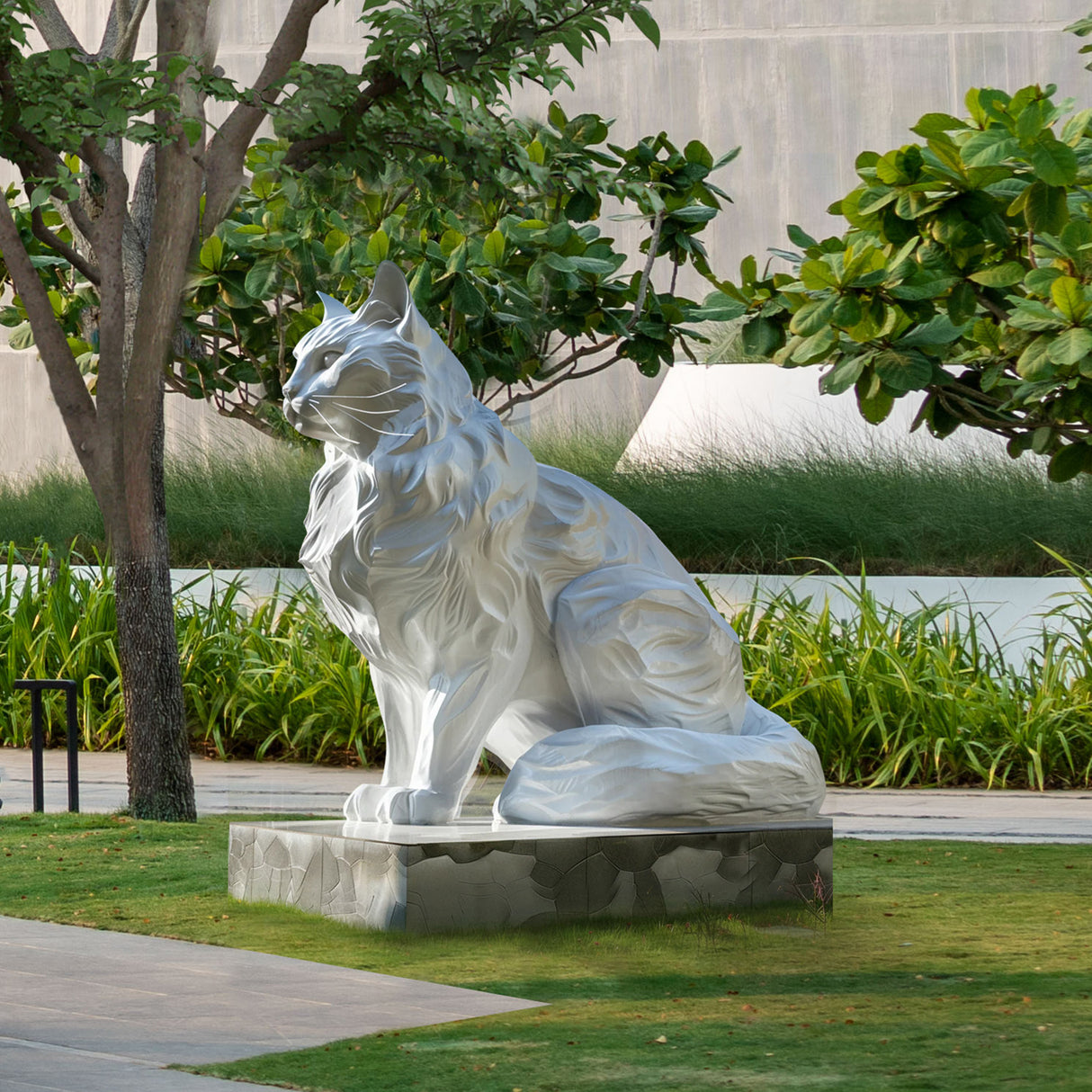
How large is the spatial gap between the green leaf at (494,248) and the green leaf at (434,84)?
1.12 meters

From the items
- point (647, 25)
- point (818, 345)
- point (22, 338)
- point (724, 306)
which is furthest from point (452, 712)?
point (22, 338)

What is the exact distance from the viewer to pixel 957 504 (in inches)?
469

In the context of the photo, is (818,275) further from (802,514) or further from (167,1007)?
(802,514)

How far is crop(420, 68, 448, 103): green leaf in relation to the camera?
690 cm

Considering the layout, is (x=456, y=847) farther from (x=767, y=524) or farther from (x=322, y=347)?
(x=767, y=524)

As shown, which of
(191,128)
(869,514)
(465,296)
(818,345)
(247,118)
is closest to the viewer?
(818,345)

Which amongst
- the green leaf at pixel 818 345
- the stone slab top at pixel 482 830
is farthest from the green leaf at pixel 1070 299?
the stone slab top at pixel 482 830

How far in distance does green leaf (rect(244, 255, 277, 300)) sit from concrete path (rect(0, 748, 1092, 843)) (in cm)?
244

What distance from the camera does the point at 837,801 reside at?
8836 mm

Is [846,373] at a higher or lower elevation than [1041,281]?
lower

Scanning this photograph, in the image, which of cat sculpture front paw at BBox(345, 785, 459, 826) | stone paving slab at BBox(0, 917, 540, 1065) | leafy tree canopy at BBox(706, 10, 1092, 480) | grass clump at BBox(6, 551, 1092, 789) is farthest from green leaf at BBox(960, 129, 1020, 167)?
grass clump at BBox(6, 551, 1092, 789)

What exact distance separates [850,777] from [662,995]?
564cm

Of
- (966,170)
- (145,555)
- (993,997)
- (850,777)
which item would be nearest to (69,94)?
(145,555)

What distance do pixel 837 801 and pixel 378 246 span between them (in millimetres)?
3682
